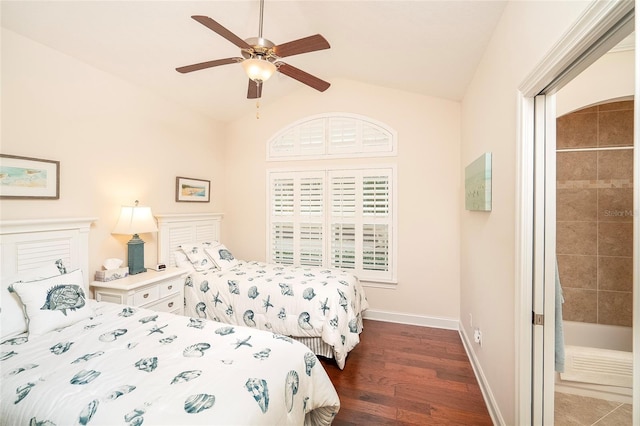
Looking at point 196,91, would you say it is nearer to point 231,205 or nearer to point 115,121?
point 115,121

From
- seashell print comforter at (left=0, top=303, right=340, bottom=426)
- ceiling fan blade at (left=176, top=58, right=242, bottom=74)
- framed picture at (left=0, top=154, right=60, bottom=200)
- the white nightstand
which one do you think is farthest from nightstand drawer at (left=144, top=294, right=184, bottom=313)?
ceiling fan blade at (left=176, top=58, right=242, bottom=74)

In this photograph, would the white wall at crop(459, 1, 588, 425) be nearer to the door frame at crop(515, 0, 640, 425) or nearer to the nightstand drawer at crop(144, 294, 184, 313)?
the door frame at crop(515, 0, 640, 425)

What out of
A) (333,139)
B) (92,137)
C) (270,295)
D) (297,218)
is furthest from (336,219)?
(92,137)

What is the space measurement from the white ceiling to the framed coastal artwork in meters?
0.94

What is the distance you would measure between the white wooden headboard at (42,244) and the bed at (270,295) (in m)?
0.85

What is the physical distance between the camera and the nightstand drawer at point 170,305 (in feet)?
8.80

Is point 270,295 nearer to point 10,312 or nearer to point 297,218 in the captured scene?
point 297,218

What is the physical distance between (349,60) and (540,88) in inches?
87.4

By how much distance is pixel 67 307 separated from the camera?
187cm

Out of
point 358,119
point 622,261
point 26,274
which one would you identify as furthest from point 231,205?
point 622,261

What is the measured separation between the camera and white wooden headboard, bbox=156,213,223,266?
10.7 ft

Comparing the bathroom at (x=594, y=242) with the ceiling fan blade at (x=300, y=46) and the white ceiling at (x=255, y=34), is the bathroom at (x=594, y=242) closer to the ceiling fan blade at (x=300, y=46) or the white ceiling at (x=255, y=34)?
the white ceiling at (x=255, y=34)

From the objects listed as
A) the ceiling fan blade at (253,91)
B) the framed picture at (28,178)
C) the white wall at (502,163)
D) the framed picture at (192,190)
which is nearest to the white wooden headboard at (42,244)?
the framed picture at (28,178)

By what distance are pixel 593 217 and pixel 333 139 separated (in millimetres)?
2880
